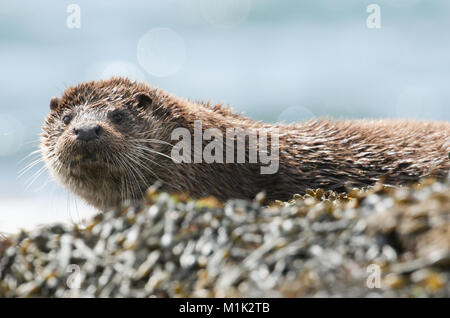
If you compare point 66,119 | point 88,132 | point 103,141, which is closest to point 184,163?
point 103,141

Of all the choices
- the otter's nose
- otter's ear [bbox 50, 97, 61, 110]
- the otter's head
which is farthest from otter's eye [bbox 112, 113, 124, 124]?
otter's ear [bbox 50, 97, 61, 110]

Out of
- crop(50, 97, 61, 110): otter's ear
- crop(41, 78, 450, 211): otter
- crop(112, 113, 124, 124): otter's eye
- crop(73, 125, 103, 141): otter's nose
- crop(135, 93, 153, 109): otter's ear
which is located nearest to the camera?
crop(73, 125, 103, 141): otter's nose

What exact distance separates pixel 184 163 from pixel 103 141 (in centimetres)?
80

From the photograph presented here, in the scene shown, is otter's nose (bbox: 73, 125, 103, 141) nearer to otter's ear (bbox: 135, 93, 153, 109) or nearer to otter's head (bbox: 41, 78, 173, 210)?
otter's head (bbox: 41, 78, 173, 210)

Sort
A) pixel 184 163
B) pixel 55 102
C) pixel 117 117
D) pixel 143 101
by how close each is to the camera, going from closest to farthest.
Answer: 1. pixel 184 163
2. pixel 117 117
3. pixel 143 101
4. pixel 55 102

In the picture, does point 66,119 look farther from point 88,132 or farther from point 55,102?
point 88,132

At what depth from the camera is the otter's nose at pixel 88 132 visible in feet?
19.3

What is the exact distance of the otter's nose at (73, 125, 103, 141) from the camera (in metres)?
5.88

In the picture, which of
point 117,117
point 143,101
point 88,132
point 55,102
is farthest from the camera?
point 55,102

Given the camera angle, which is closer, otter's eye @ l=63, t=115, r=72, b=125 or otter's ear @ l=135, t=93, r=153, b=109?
otter's eye @ l=63, t=115, r=72, b=125

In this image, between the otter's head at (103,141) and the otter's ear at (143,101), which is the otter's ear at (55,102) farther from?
the otter's ear at (143,101)

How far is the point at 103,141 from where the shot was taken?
19.4ft

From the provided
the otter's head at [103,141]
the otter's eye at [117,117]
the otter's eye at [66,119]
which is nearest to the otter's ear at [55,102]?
the otter's head at [103,141]

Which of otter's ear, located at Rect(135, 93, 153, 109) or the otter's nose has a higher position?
otter's ear, located at Rect(135, 93, 153, 109)
